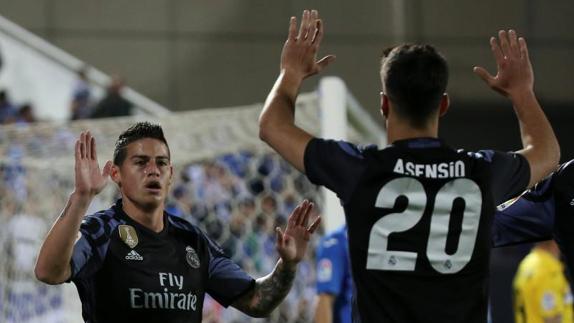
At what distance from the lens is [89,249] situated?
3.95 meters

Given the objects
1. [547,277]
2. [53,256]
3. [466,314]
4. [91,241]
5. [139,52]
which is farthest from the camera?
[139,52]

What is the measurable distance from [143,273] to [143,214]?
286mm

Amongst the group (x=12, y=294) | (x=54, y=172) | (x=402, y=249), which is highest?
(x=402, y=249)

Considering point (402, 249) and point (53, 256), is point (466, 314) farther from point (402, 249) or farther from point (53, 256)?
point (53, 256)

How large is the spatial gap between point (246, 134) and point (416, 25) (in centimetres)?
938

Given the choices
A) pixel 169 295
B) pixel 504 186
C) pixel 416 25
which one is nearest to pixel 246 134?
pixel 169 295

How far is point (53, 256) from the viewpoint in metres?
3.67

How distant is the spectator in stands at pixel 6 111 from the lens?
1266 cm

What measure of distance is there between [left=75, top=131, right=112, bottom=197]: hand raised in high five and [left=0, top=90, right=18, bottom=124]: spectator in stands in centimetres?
917

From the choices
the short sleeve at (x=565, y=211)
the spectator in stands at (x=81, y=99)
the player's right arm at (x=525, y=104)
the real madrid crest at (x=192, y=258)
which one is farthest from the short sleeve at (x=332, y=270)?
the spectator in stands at (x=81, y=99)

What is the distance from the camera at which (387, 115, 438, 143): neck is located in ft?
10.5

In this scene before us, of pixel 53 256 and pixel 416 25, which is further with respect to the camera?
pixel 416 25

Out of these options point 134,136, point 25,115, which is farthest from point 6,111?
point 134,136

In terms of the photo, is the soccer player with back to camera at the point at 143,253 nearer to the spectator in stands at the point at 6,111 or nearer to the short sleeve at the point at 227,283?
the short sleeve at the point at 227,283
